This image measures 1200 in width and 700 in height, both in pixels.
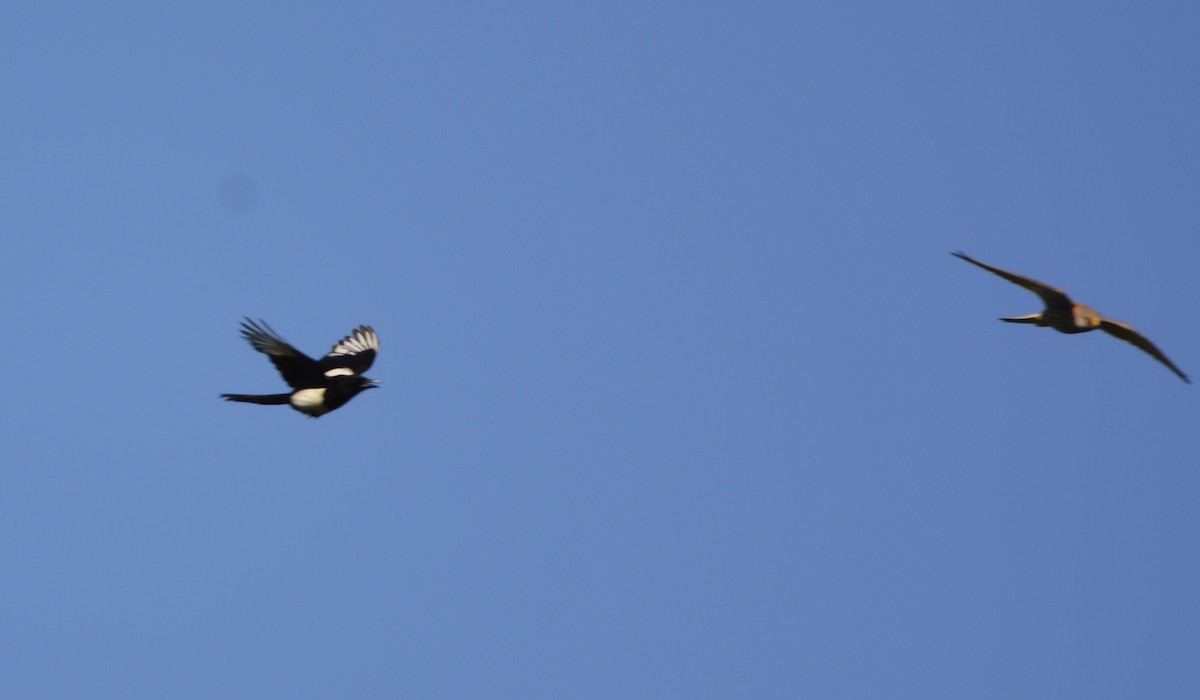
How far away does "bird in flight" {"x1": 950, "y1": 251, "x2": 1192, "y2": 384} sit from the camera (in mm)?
26734

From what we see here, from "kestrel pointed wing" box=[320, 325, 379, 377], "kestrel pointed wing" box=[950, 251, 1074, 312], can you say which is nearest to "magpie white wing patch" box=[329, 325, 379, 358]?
"kestrel pointed wing" box=[320, 325, 379, 377]

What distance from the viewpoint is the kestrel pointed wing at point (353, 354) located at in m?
27.5

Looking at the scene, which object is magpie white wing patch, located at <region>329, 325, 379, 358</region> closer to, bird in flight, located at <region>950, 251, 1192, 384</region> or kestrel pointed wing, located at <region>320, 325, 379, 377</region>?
kestrel pointed wing, located at <region>320, 325, 379, 377</region>

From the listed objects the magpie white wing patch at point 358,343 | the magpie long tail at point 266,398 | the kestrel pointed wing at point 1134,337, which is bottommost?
the kestrel pointed wing at point 1134,337

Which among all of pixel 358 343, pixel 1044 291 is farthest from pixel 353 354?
pixel 1044 291

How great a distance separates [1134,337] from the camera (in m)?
28.2

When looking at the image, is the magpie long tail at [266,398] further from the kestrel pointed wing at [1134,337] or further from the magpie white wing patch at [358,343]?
the kestrel pointed wing at [1134,337]

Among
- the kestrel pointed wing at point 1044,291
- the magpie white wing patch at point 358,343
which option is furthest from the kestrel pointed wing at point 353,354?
the kestrel pointed wing at point 1044,291

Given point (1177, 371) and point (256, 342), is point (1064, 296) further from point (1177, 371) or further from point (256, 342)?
point (256, 342)

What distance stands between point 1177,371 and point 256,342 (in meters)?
15.4

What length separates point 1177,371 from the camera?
27562 millimetres

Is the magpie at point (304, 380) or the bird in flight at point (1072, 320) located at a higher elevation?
the magpie at point (304, 380)

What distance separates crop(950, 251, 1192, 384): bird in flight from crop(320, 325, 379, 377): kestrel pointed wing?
35.6 ft

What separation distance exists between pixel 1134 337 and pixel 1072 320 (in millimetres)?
1582
